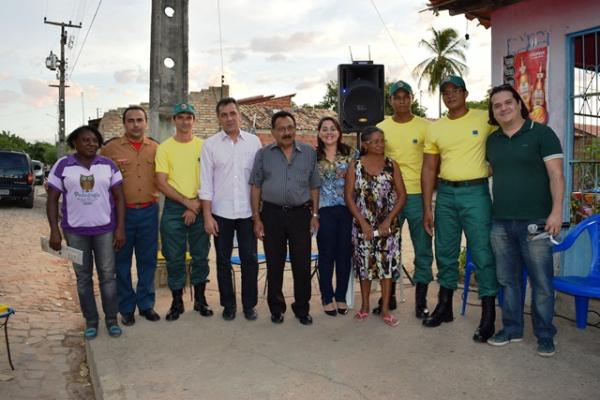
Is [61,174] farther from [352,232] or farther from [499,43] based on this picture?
[499,43]

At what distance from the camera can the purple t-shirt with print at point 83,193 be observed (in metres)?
4.16

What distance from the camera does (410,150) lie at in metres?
4.68

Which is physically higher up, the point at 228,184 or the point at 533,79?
the point at 533,79

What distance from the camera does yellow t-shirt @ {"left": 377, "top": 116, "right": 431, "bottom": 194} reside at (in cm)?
467

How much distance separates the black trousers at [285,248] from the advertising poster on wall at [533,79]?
2295 millimetres

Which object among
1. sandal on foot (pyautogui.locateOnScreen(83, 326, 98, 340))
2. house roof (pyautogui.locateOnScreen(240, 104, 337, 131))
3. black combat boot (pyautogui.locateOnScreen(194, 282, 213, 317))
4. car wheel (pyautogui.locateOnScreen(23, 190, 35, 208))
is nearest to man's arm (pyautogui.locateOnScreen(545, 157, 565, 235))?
black combat boot (pyautogui.locateOnScreen(194, 282, 213, 317))

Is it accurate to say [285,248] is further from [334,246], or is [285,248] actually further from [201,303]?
[201,303]

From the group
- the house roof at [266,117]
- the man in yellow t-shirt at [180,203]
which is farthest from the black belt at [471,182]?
the house roof at [266,117]

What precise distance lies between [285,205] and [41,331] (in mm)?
2436

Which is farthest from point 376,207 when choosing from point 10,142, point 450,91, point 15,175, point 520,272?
point 10,142

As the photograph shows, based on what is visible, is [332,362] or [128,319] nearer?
[332,362]

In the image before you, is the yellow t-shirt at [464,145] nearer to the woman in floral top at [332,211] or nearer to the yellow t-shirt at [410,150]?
the yellow t-shirt at [410,150]

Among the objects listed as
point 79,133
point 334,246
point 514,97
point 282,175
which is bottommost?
point 334,246

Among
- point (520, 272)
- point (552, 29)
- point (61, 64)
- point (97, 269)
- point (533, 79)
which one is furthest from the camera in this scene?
point (61, 64)
